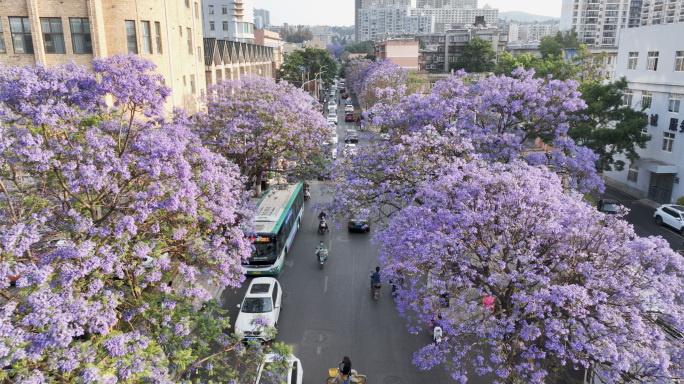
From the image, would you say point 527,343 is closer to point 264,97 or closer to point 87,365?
point 87,365

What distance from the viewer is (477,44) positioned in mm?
96250

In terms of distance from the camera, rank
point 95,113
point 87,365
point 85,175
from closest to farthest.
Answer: point 87,365
point 85,175
point 95,113

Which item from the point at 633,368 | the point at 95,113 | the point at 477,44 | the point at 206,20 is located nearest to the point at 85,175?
the point at 95,113

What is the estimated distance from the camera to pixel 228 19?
82.6 metres

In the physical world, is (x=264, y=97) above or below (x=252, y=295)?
above

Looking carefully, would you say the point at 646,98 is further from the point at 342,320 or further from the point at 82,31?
the point at 82,31

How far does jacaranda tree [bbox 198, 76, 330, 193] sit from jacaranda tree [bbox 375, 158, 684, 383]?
42.0ft

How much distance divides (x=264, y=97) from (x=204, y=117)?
340cm

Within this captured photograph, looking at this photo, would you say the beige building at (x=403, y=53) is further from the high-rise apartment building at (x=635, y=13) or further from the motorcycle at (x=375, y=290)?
the high-rise apartment building at (x=635, y=13)

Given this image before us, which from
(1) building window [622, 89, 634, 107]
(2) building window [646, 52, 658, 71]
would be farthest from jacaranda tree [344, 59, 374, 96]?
(2) building window [646, 52, 658, 71]

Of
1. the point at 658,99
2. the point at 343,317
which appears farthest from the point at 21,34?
the point at 658,99

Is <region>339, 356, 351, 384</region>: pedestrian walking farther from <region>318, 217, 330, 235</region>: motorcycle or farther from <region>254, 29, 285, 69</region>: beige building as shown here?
Answer: <region>254, 29, 285, 69</region>: beige building

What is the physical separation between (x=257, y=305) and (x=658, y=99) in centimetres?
3149

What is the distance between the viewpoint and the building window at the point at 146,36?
25766 millimetres
